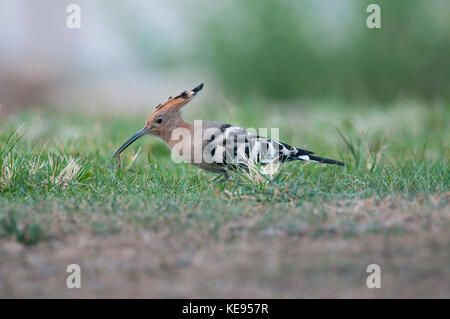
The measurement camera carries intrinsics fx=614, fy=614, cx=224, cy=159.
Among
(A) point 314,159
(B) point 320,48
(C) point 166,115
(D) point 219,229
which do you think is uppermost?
(B) point 320,48

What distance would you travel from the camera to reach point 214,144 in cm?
360

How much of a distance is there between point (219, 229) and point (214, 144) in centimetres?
103

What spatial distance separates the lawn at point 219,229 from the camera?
7.29 feet

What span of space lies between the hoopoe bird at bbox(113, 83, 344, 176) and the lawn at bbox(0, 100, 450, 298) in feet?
0.41

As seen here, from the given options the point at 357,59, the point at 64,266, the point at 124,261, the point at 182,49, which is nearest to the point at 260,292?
the point at 124,261

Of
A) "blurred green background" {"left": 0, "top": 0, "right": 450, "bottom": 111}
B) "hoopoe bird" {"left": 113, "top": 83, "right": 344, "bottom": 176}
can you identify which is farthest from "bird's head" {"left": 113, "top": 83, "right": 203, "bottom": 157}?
"blurred green background" {"left": 0, "top": 0, "right": 450, "bottom": 111}

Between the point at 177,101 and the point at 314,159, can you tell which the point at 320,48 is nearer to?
the point at 177,101

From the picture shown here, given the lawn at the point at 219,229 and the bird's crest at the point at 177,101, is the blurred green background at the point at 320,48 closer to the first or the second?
the bird's crest at the point at 177,101

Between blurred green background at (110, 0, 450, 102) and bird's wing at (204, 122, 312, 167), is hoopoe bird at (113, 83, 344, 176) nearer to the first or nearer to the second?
bird's wing at (204, 122, 312, 167)

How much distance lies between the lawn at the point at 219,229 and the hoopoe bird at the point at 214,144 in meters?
0.13

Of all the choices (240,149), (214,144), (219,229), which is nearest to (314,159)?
(240,149)

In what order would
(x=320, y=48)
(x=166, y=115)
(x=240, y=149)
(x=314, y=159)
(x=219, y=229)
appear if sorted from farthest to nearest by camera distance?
(x=320, y=48)
(x=166, y=115)
(x=314, y=159)
(x=240, y=149)
(x=219, y=229)

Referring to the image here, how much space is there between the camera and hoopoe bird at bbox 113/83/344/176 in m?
3.56

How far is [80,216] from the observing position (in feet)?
9.21
